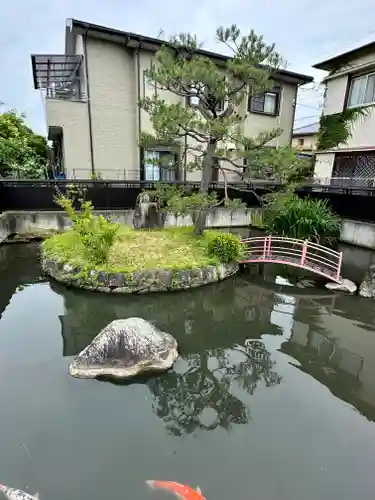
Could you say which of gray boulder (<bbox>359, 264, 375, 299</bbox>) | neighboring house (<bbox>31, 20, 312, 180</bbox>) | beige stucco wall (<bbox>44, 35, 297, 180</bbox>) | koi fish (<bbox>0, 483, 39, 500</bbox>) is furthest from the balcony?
koi fish (<bbox>0, 483, 39, 500</bbox>)

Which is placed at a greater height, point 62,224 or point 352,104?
point 352,104

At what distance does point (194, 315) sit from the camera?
6785 mm

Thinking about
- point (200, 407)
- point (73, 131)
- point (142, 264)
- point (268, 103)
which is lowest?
point (200, 407)

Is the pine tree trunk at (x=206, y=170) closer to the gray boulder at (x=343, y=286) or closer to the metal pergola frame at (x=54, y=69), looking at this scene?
the gray boulder at (x=343, y=286)

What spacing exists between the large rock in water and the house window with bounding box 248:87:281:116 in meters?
14.2

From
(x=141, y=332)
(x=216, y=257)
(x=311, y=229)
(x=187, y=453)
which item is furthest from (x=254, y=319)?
(x=311, y=229)

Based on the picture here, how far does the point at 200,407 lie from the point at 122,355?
1.42 m

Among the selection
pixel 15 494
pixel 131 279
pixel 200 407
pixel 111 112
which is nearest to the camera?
pixel 15 494

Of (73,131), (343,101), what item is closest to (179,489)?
(73,131)

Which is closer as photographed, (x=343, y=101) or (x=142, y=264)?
(x=142, y=264)

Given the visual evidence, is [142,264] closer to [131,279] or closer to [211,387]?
[131,279]

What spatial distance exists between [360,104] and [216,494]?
50.1ft

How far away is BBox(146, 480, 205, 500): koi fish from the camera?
2934mm

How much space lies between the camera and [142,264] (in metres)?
7.70
